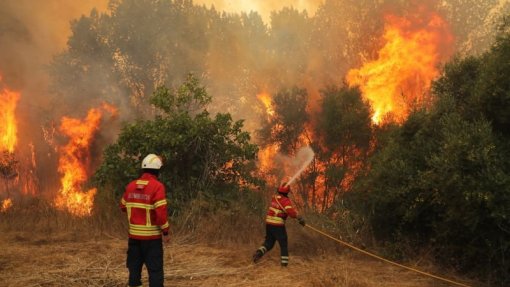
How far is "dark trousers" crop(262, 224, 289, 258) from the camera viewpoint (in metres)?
9.45

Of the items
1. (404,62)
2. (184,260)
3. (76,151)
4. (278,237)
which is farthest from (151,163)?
(404,62)

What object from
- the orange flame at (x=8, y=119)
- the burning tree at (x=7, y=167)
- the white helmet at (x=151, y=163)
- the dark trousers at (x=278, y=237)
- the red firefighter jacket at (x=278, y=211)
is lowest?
the dark trousers at (x=278, y=237)

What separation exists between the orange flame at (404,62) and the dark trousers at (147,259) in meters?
21.6

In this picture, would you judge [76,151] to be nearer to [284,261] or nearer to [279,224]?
[279,224]

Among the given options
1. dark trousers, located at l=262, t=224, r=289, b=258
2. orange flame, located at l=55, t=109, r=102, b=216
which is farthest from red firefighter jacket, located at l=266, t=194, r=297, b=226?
orange flame, located at l=55, t=109, r=102, b=216

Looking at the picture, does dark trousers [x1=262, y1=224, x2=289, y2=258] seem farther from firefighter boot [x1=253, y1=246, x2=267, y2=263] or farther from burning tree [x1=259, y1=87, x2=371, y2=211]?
burning tree [x1=259, y1=87, x2=371, y2=211]

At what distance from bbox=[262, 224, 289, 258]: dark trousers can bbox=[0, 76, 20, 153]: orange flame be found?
25393 mm

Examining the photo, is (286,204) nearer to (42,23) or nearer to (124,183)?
(124,183)

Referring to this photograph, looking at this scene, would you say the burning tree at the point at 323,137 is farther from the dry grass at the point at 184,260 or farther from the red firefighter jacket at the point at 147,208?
the red firefighter jacket at the point at 147,208

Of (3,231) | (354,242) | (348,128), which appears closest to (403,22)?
(348,128)

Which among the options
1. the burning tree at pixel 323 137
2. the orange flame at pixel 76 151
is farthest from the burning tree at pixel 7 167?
the burning tree at pixel 323 137

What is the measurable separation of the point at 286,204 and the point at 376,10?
27.0m

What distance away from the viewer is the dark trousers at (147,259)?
639 cm

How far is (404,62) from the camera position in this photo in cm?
2894
